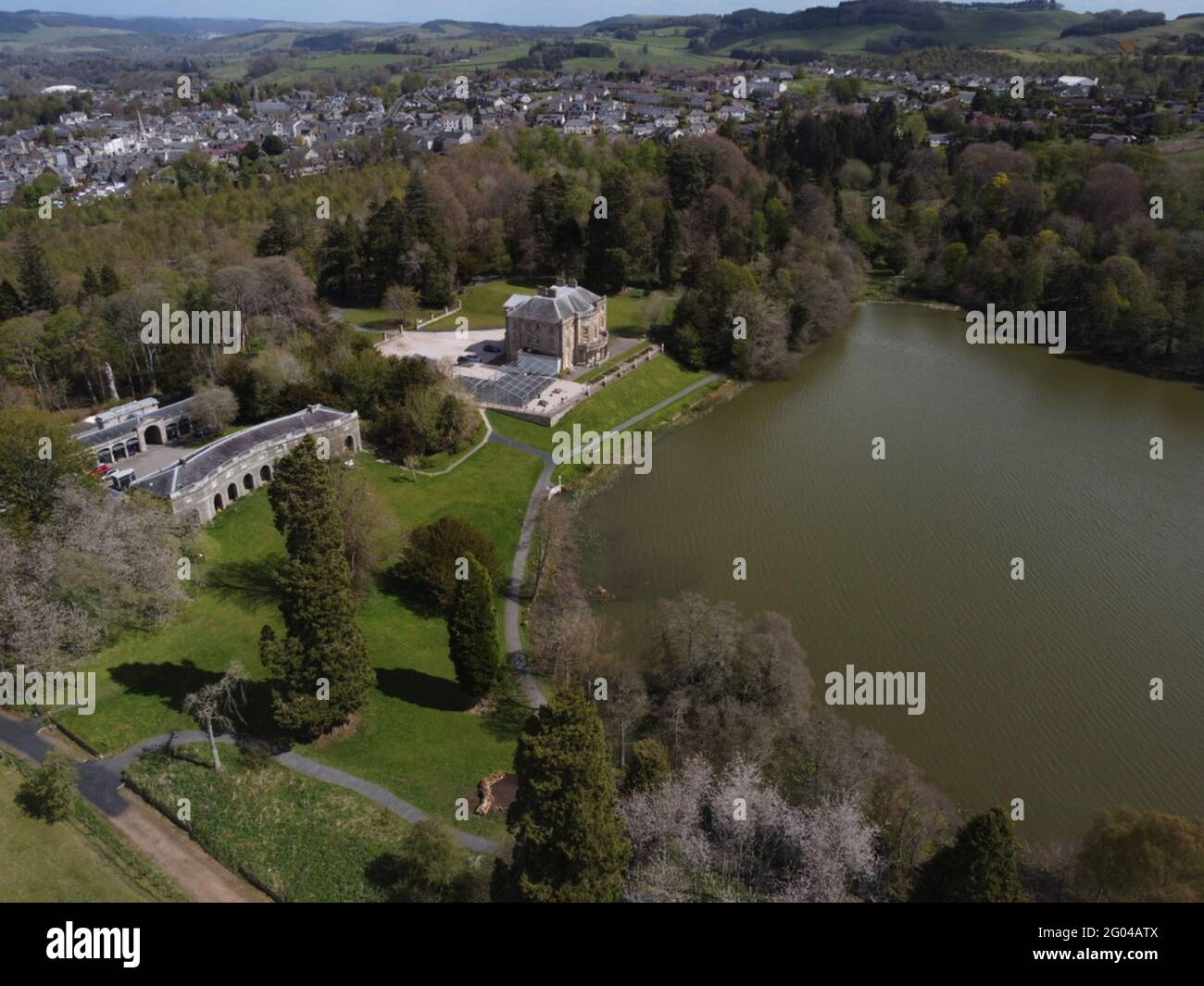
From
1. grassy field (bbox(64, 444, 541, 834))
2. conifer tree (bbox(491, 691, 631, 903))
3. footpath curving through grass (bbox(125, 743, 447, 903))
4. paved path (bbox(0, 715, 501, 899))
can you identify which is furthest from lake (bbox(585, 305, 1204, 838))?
conifer tree (bbox(491, 691, 631, 903))

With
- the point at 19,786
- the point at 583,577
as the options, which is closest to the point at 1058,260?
the point at 583,577

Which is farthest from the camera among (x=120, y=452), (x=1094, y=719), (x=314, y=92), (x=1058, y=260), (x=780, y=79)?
(x=314, y=92)

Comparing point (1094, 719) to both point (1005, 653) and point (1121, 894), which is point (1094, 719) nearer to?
point (1005, 653)

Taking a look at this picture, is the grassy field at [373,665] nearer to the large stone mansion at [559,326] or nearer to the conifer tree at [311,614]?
the conifer tree at [311,614]

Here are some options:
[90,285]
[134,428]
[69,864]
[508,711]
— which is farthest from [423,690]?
[90,285]

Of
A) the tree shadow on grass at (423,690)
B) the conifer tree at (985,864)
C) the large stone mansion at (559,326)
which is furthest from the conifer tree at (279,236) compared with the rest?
the conifer tree at (985,864)

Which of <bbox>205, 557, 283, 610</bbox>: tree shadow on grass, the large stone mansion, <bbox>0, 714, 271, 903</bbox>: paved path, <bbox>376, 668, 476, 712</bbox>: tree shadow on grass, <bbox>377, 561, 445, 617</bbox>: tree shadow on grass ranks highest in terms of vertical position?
the large stone mansion

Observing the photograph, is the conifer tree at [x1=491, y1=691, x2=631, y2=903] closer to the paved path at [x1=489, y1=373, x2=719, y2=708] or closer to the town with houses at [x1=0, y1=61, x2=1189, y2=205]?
the paved path at [x1=489, y1=373, x2=719, y2=708]
